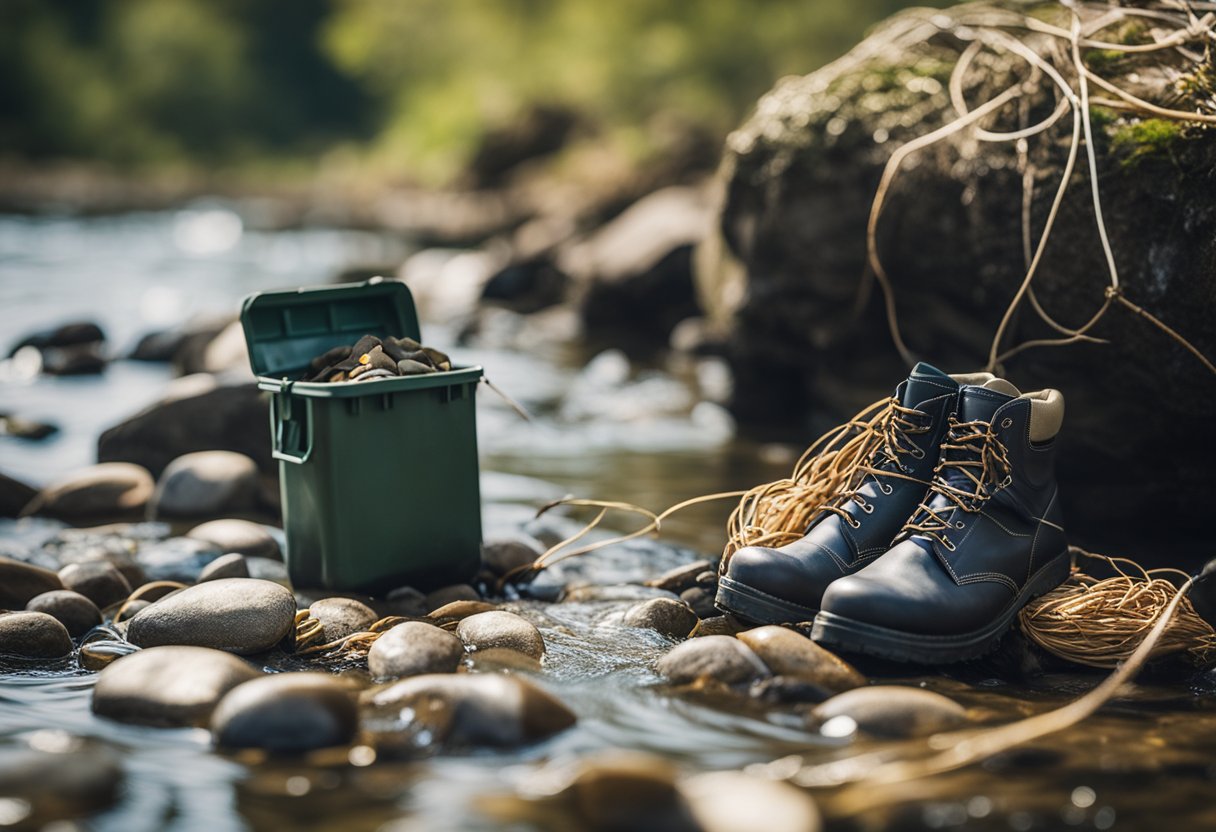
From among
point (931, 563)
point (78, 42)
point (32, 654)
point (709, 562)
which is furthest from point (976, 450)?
point (78, 42)

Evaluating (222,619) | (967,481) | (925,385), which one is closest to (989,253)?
(925,385)

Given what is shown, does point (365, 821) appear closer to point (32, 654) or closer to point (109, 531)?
point (32, 654)

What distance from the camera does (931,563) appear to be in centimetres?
301

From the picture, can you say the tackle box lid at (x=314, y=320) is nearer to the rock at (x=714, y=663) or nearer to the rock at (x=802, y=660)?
the rock at (x=714, y=663)

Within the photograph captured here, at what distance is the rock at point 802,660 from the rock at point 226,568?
1.85 m

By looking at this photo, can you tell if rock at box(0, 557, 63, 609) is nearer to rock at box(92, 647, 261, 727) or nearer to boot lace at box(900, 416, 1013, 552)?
rock at box(92, 647, 261, 727)

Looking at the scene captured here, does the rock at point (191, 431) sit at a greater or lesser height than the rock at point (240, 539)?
greater

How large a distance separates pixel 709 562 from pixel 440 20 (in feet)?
175

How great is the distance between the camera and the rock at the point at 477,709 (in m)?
2.50

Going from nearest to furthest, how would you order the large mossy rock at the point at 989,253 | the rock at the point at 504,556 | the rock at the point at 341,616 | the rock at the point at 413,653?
1. the rock at the point at 413,653
2. the rock at the point at 341,616
3. the large mossy rock at the point at 989,253
4. the rock at the point at 504,556

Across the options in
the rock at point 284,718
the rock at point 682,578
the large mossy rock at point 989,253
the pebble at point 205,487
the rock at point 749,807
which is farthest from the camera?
the pebble at point 205,487

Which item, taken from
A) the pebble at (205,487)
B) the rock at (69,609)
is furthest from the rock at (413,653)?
the pebble at (205,487)

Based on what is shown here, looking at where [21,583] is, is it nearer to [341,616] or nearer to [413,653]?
[341,616]

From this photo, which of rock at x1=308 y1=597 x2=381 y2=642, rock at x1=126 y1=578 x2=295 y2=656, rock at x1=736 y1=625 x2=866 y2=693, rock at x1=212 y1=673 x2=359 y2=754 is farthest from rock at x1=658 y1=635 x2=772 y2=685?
rock at x1=126 y1=578 x2=295 y2=656
